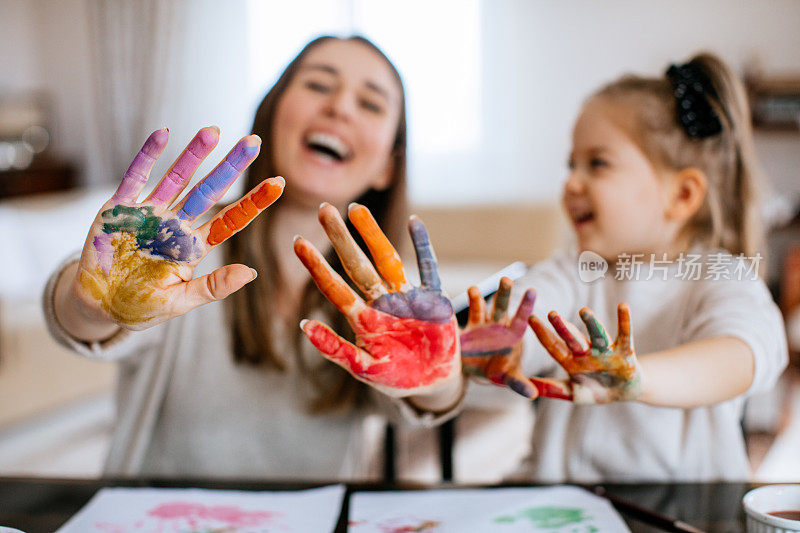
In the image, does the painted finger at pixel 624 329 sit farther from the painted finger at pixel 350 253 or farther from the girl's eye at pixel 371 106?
the girl's eye at pixel 371 106

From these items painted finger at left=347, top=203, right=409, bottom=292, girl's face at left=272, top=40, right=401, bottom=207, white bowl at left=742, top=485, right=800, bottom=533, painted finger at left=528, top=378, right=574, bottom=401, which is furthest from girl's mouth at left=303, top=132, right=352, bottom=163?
white bowl at left=742, top=485, right=800, bottom=533

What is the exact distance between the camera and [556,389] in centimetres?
50

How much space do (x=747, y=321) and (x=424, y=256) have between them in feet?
1.05

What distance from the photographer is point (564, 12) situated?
69cm

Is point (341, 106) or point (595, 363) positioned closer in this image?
point (595, 363)

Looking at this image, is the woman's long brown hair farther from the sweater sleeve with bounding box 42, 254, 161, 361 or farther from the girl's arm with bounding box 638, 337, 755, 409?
the girl's arm with bounding box 638, 337, 755, 409

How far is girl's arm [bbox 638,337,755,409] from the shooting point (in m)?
0.54

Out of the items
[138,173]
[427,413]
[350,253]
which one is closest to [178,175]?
[138,173]

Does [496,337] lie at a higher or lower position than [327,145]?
lower

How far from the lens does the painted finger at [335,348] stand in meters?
0.45

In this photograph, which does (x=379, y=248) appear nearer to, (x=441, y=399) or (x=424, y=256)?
(x=424, y=256)

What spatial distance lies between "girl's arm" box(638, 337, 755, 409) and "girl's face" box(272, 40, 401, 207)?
0.31m

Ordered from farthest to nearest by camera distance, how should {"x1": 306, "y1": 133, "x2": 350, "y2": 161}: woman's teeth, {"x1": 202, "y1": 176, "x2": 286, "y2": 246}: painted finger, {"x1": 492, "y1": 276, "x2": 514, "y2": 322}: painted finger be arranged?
{"x1": 306, "y1": 133, "x2": 350, "y2": 161}: woman's teeth, {"x1": 492, "y1": 276, "x2": 514, "y2": 322}: painted finger, {"x1": 202, "y1": 176, "x2": 286, "y2": 246}: painted finger

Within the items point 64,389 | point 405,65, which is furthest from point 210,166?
point 64,389
